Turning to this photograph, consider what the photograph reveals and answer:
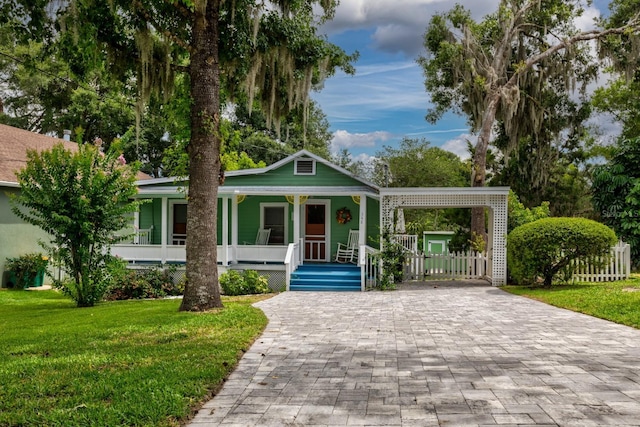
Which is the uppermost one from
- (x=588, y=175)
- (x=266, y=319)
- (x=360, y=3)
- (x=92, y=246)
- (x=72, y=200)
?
(x=360, y=3)

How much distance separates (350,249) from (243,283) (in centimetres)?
435

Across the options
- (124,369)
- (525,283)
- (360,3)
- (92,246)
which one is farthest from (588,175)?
(124,369)

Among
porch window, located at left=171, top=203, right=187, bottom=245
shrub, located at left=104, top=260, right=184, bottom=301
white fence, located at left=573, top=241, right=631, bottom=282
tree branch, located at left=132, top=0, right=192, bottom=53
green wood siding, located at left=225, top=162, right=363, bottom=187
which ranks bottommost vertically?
shrub, located at left=104, top=260, right=184, bottom=301

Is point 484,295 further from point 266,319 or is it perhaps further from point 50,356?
point 50,356

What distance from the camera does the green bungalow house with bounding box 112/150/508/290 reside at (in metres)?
14.0

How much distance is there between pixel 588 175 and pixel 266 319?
77.4ft

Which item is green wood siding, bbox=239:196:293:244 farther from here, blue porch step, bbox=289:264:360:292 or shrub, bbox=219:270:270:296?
shrub, bbox=219:270:270:296

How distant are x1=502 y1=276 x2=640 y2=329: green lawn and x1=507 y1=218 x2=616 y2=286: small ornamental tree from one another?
488mm

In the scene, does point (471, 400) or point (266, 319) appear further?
point (266, 319)

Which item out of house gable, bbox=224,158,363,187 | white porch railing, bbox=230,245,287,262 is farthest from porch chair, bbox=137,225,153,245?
white porch railing, bbox=230,245,287,262

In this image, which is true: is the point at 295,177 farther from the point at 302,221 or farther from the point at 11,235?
the point at 11,235

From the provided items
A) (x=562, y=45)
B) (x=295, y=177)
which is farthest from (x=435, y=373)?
(x=562, y=45)

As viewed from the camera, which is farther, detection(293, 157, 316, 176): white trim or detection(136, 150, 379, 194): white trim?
detection(293, 157, 316, 176): white trim

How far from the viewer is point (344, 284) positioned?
13797 mm
